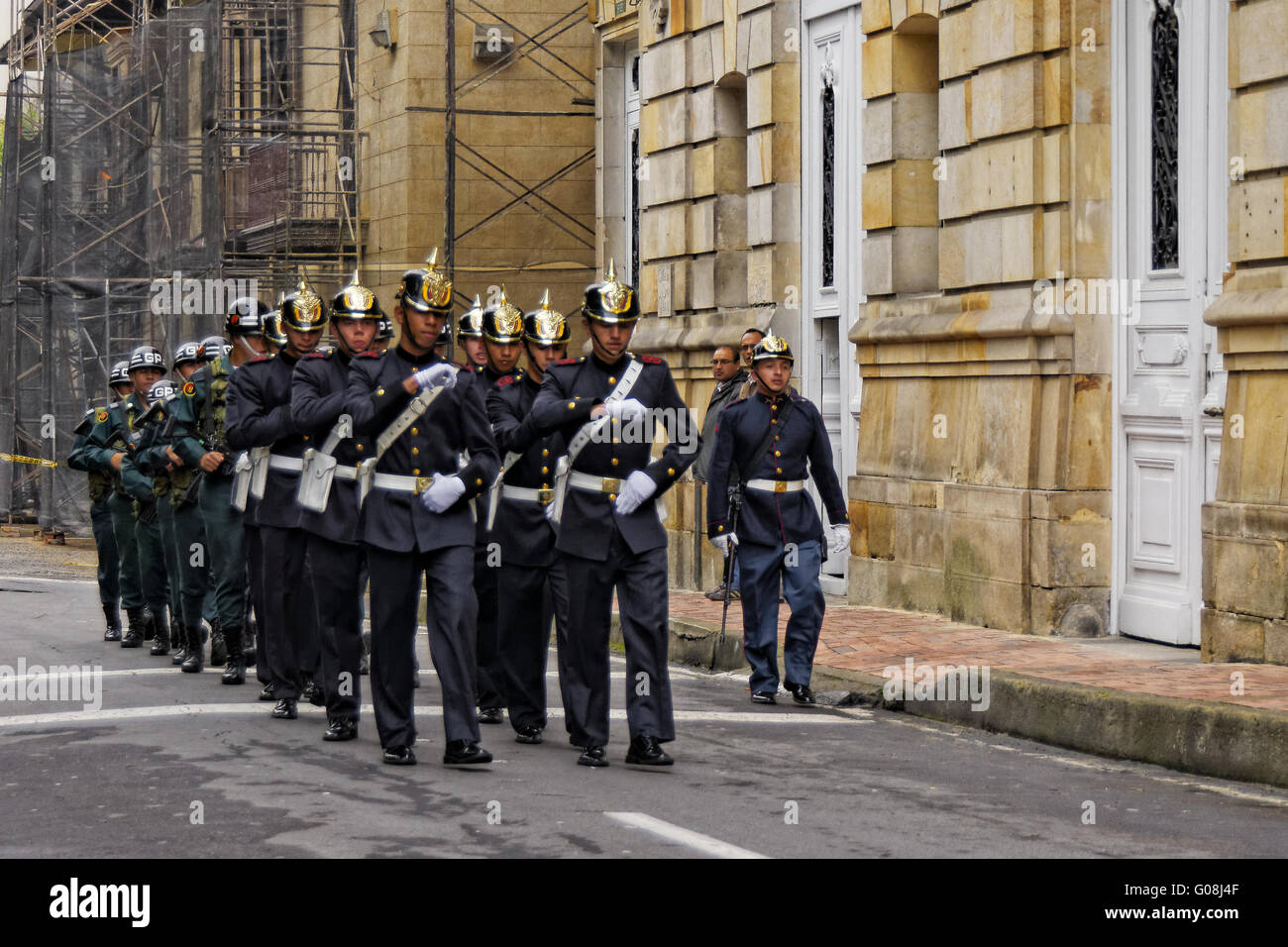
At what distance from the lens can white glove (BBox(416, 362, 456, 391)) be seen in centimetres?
940

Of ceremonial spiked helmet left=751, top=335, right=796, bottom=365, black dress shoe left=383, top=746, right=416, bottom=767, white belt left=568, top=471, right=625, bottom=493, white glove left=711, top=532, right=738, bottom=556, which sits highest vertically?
ceremonial spiked helmet left=751, top=335, right=796, bottom=365

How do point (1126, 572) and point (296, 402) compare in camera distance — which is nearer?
point (296, 402)

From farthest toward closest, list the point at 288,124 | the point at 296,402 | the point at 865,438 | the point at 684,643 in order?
the point at 288,124
the point at 865,438
the point at 684,643
the point at 296,402

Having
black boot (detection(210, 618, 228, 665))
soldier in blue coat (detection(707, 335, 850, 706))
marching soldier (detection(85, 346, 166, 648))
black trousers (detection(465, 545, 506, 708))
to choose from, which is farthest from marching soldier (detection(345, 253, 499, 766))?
marching soldier (detection(85, 346, 166, 648))

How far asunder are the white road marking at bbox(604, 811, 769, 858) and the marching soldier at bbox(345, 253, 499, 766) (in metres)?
1.46

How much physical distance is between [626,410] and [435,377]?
32.0 inches

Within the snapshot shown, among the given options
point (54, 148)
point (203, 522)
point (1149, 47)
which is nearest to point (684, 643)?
point (203, 522)

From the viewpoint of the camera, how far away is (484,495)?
36.3 ft

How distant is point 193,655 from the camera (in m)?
13.2

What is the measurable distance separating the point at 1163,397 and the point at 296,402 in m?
5.59

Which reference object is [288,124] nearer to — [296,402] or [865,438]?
[865,438]

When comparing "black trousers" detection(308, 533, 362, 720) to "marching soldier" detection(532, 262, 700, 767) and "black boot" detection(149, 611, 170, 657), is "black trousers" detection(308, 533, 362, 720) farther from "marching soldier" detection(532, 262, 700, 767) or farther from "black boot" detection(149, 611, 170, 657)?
"black boot" detection(149, 611, 170, 657)

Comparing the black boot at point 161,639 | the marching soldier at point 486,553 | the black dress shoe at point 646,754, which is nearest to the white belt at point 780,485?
the marching soldier at point 486,553

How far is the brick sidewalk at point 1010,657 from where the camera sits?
10.7 m
